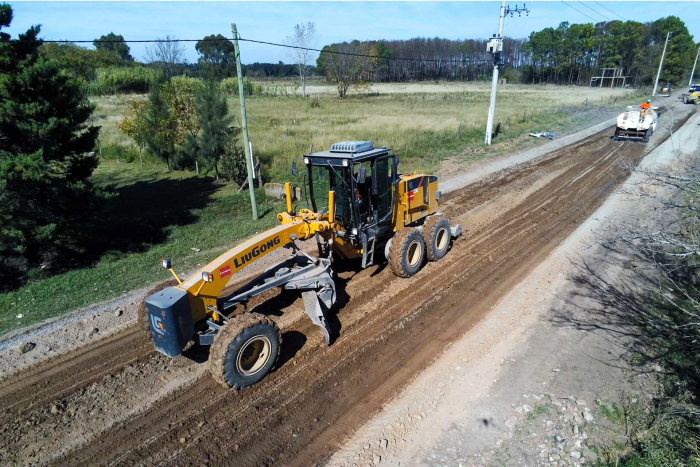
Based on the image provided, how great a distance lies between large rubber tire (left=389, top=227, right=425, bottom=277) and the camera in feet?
28.5

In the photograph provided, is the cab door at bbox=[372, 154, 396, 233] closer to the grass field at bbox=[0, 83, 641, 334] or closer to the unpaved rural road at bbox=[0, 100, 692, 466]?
the unpaved rural road at bbox=[0, 100, 692, 466]

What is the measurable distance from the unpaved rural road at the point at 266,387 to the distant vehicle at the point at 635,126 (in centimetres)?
1943

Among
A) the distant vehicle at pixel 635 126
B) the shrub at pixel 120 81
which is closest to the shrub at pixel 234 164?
the distant vehicle at pixel 635 126

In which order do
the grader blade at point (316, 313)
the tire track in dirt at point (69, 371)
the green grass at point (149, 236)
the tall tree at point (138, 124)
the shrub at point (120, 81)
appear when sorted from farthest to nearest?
the shrub at point (120, 81), the tall tree at point (138, 124), the green grass at point (149, 236), the grader blade at point (316, 313), the tire track in dirt at point (69, 371)

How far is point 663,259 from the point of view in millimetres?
9508

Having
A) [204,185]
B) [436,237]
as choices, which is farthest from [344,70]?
[436,237]

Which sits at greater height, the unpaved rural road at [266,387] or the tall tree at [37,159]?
the tall tree at [37,159]

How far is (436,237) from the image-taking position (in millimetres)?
9914

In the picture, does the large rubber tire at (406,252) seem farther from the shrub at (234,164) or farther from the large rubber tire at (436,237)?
the shrub at (234,164)

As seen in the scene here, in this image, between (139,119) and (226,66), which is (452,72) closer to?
(226,66)

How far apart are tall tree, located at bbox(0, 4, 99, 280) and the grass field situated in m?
0.94

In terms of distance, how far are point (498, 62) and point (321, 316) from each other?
21.9 m

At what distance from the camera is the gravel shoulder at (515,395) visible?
4.96 m

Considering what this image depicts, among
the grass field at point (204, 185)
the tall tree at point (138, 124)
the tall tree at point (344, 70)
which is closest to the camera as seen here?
the grass field at point (204, 185)
